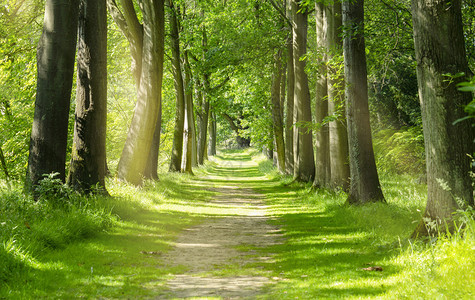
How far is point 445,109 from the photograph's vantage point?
6453mm

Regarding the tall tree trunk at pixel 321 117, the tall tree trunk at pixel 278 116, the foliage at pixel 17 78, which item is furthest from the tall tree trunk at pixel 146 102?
the tall tree trunk at pixel 278 116

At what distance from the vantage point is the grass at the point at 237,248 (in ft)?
17.1

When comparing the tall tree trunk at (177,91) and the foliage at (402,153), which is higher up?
the tall tree trunk at (177,91)

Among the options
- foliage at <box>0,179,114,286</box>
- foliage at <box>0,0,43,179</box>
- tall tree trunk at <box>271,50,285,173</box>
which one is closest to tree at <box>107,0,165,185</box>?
foliage at <box>0,0,43,179</box>

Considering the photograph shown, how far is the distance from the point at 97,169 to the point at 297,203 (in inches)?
274

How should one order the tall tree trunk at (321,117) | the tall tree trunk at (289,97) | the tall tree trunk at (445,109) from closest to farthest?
1. the tall tree trunk at (445,109)
2. the tall tree trunk at (321,117)
3. the tall tree trunk at (289,97)

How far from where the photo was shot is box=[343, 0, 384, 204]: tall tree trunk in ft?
36.7

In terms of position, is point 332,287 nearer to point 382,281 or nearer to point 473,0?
point 382,281

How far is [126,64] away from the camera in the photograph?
75.7 ft

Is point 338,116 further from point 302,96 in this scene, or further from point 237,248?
point 302,96

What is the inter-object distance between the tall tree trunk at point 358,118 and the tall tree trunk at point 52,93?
21.2 feet

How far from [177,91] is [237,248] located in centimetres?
1596

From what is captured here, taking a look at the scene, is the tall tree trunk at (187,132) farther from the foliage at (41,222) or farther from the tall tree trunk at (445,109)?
the tall tree trunk at (445,109)

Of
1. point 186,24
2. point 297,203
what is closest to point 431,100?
point 297,203
